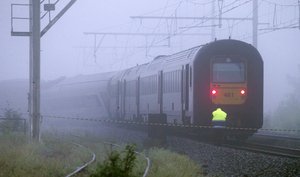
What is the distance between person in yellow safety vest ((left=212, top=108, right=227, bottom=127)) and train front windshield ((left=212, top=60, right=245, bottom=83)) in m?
1.23

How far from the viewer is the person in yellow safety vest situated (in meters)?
20.2

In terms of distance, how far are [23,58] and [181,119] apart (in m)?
85.4

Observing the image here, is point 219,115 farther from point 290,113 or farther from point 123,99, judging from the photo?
point 290,113

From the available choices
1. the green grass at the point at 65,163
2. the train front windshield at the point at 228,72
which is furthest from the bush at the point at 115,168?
the train front windshield at the point at 228,72

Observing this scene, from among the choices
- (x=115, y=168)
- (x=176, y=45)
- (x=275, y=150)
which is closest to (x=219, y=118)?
(x=275, y=150)

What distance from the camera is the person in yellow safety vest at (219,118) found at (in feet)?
66.2

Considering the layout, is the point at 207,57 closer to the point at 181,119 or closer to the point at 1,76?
the point at 181,119

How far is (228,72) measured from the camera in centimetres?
2134

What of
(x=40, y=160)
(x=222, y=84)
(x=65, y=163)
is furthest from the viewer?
(x=222, y=84)

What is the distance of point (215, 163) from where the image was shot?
15.0 m

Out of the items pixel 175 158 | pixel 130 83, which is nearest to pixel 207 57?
pixel 175 158

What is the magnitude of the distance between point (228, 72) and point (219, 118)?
6.18 ft

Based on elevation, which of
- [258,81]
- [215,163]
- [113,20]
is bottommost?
[215,163]

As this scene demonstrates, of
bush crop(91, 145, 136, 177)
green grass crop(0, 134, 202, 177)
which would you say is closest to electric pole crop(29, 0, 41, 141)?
green grass crop(0, 134, 202, 177)
